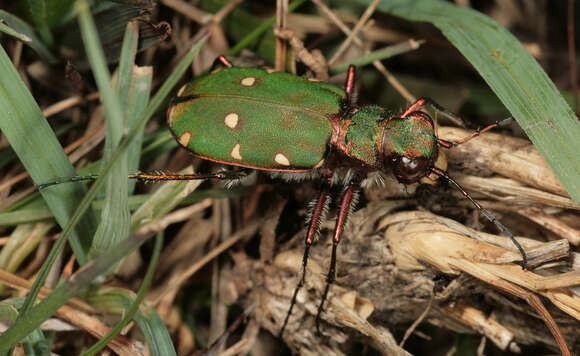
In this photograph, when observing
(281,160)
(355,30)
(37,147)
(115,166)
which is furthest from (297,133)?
(37,147)

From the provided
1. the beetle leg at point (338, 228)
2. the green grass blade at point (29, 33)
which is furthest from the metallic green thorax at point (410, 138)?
the green grass blade at point (29, 33)

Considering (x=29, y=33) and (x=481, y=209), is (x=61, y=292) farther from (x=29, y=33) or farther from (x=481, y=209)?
(x=481, y=209)

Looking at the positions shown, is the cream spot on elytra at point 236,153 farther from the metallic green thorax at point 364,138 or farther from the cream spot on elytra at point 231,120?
the metallic green thorax at point 364,138

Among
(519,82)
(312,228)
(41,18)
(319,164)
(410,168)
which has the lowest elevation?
(312,228)

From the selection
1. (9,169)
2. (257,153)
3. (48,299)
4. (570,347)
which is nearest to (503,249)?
(570,347)

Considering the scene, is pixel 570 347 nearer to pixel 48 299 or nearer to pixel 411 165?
pixel 411 165

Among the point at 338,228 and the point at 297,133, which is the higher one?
the point at 297,133

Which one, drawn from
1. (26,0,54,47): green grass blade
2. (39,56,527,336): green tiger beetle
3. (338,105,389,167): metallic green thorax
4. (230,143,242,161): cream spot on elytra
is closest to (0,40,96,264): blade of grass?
(39,56,527,336): green tiger beetle
